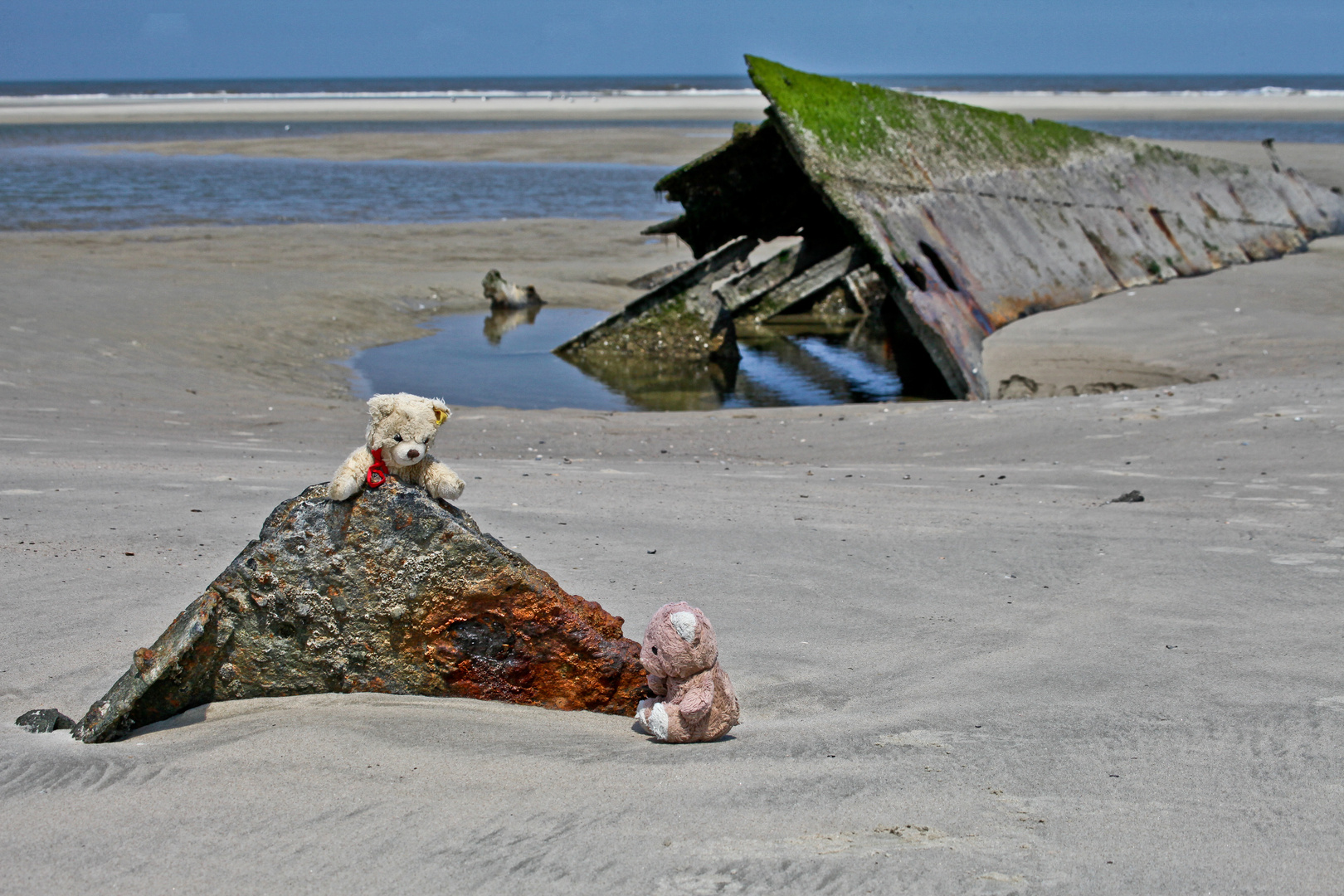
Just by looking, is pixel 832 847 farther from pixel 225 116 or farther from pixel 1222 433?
pixel 225 116

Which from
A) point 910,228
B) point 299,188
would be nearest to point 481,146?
point 299,188

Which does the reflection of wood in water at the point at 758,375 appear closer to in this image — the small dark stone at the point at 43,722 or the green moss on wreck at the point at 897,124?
the green moss on wreck at the point at 897,124

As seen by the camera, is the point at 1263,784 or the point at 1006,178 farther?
the point at 1006,178

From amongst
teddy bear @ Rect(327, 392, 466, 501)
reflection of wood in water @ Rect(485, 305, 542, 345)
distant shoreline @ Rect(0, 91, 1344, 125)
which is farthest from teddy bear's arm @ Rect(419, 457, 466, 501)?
distant shoreline @ Rect(0, 91, 1344, 125)

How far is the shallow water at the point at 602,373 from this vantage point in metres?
9.77

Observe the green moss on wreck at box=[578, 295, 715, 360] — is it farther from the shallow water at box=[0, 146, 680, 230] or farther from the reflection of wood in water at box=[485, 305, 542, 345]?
the shallow water at box=[0, 146, 680, 230]

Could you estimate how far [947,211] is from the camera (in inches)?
416

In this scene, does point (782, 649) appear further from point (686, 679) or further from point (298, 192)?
point (298, 192)

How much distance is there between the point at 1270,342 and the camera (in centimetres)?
988

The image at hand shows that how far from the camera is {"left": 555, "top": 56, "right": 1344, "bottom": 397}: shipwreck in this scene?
9523mm

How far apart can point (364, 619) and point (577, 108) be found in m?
77.5

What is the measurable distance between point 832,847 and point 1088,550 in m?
2.72

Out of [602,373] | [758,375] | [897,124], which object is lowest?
[758,375]

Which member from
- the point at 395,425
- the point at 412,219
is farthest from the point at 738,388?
the point at 412,219
